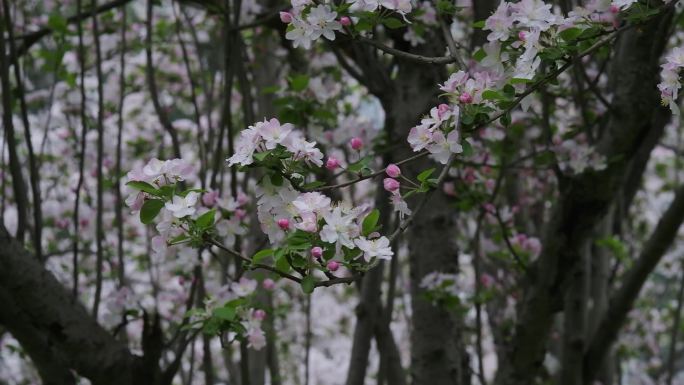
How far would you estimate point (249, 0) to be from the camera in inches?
113

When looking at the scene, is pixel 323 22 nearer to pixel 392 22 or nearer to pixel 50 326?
pixel 392 22

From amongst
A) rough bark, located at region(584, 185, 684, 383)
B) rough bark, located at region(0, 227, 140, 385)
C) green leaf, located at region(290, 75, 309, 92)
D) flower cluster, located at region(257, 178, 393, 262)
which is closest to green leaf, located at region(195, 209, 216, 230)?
flower cluster, located at region(257, 178, 393, 262)

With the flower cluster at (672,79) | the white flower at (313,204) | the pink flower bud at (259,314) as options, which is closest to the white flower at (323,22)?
the white flower at (313,204)

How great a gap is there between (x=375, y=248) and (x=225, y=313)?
21.9 inches

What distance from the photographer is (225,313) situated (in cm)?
153

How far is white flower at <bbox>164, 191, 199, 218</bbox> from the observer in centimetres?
115

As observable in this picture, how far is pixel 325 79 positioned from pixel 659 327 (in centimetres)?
384

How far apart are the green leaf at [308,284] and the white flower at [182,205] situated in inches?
8.2

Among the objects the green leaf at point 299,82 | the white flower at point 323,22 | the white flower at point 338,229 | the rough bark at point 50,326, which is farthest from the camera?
the green leaf at point 299,82

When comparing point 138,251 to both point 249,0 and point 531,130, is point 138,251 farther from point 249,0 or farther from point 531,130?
point 531,130

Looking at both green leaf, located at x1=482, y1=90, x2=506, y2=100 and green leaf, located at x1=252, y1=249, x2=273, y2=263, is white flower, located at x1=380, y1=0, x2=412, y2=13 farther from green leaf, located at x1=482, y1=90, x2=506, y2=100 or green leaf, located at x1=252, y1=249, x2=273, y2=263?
green leaf, located at x1=252, y1=249, x2=273, y2=263

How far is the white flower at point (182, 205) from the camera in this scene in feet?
3.78

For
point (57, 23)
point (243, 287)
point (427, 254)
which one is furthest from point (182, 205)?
point (427, 254)

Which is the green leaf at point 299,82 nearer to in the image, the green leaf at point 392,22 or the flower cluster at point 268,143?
the green leaf at point 392,22
